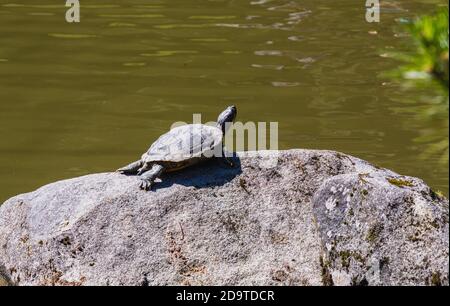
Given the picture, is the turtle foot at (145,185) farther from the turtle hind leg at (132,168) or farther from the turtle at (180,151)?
the turtle hind leg at (132,168)

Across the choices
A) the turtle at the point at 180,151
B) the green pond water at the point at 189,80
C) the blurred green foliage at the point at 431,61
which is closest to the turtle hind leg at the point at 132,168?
the turtle at the point at 180,151

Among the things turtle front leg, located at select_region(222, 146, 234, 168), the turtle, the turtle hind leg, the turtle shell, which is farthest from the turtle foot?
turtle front leg, located at select_region(222, 146, 234, 168)

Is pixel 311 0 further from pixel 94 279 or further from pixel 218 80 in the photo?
pixel 94 279

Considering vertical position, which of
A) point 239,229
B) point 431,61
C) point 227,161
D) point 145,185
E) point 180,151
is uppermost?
point 431,61

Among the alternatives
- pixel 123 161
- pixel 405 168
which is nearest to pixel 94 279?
pixel 123 161

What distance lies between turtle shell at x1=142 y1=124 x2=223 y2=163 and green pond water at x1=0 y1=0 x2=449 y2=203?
3017mm

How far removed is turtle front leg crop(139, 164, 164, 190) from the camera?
6441 mm

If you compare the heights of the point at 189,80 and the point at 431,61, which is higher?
the point at 431,61

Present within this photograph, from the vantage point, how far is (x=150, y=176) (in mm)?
6438

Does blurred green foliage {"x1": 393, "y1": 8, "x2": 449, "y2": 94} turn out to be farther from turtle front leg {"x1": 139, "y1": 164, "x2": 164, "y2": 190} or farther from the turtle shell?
turtle front leg {"x1": 139, "y1": 164, "x2": 164, "y2": 190}

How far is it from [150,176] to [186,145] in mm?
332

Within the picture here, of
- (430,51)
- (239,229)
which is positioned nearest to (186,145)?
(239,229)

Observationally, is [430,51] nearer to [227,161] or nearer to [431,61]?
[431,61]

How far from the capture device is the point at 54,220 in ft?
21.0
